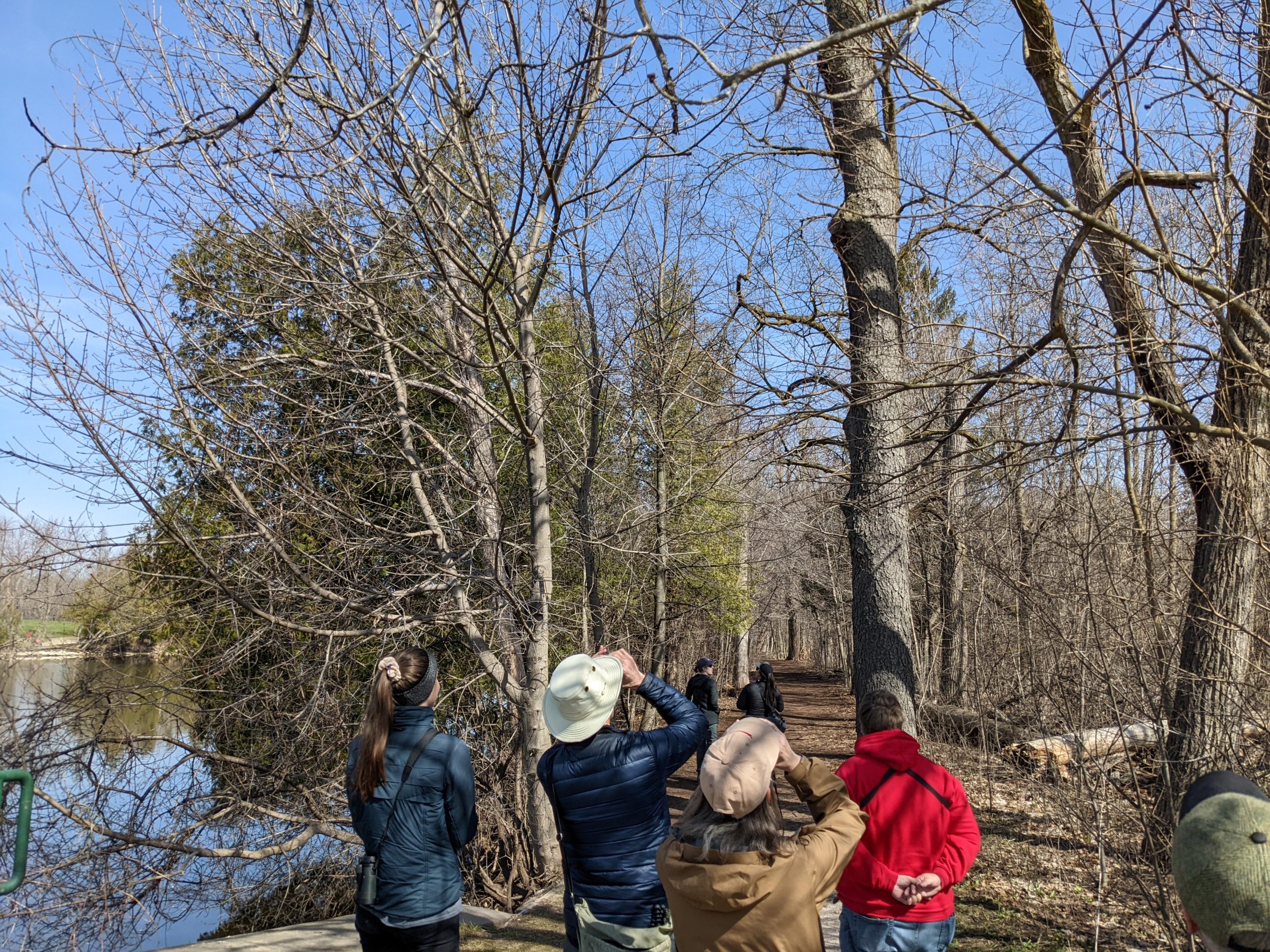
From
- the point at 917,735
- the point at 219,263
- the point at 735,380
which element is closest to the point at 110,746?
the point at 219,263

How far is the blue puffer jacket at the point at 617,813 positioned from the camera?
3.08m

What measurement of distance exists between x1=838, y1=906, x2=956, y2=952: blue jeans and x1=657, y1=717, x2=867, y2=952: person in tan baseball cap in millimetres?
1176

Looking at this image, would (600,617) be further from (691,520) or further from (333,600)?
(691,520)

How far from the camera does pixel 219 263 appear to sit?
8125 millimetres

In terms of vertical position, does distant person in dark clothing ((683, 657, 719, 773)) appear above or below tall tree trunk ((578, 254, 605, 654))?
below

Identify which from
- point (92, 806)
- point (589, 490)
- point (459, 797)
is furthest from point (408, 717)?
point (589, 490)

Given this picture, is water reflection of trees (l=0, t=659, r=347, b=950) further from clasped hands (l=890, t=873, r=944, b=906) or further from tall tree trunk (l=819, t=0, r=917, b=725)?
clasped hands (l=890, t=873, r=944, b=906)

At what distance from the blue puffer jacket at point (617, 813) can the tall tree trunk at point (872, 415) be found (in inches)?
177

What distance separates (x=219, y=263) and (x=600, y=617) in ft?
17.0

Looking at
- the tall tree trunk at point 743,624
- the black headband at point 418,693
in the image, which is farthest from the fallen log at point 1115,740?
the tall tree trunk at point 743,624

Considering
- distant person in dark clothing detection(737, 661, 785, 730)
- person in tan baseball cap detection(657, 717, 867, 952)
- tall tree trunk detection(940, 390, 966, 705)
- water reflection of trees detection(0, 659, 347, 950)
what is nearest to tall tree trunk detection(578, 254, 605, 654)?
distant person in dark clothing detection(737, 661, 785, 730)

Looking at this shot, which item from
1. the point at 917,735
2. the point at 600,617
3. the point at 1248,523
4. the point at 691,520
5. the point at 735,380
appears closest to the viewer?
the point at 1248,523

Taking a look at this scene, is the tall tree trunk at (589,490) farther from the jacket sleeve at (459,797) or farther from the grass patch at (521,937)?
the jacket sleeve at (459,797)

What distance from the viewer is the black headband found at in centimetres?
359
